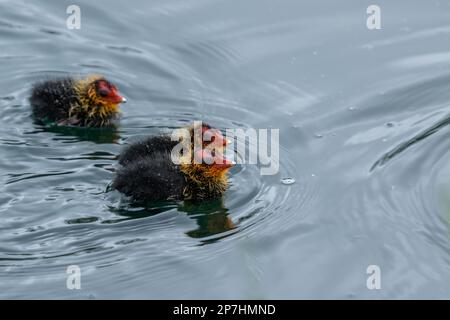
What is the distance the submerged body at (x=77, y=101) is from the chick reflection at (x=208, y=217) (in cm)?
179

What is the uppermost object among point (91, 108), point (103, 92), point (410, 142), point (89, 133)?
point (103, 92)

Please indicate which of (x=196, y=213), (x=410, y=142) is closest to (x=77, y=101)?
(x=196, y=213)

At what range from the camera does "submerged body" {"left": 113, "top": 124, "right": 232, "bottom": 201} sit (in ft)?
25.7

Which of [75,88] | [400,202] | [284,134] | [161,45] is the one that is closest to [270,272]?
[400,202]

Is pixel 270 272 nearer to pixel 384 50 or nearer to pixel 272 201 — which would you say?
pixel 272 201

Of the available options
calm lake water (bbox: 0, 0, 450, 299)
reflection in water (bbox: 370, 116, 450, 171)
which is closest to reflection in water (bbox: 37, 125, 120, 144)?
calm lake water (bbox: 0, 0, 450, 299)

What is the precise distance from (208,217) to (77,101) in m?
2.20

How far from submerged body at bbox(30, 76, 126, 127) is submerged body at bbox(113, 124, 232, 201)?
1215 mm

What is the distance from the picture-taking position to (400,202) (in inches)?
309

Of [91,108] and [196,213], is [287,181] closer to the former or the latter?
[196,213]

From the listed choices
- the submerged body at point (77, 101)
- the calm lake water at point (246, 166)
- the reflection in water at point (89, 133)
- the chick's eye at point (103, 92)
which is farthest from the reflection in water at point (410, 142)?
the chick's eye at point (103, 92)

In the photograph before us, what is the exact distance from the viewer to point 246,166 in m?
8.53

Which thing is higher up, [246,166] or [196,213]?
[246,166]

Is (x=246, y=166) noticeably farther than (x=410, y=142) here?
No
